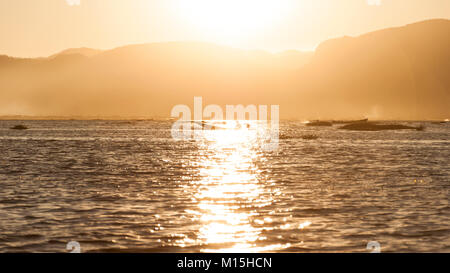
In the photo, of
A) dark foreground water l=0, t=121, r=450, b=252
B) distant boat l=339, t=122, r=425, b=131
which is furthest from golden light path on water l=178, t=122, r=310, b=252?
distant boat l=339, t=122, r=425, b=131

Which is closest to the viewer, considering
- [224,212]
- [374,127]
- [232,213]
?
[232,213]

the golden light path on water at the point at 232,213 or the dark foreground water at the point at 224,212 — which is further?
the dark foreground water at the point at 224,212

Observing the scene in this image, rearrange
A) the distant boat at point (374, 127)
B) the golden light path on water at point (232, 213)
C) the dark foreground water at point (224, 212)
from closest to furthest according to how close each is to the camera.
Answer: the golden light path on water at point (232, 213), the dark foreground water at point (224, 212), the distant boat at point (374, 127)

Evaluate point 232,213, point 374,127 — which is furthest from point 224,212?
point 374,127

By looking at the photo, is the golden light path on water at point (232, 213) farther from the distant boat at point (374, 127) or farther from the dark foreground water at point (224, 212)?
the distant boat at point (374, 127)

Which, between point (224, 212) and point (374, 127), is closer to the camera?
point (224, 212)

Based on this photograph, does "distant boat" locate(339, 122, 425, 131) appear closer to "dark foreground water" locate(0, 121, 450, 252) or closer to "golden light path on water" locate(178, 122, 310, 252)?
"dark foreground water" locate(0, 121, 450, 252)

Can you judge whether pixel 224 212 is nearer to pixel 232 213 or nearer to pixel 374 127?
pixel 232 213

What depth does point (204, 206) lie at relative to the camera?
2312 centimetres

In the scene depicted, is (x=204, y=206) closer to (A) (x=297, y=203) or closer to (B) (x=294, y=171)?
(A) (x=297, y=203)

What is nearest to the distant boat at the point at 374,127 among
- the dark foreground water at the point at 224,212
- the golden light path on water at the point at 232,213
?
the dark foreground water at the point at 224,212

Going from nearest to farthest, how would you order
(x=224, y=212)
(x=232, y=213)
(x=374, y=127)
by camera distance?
(x=232, y=213)
(x=224, y=212)
(x=374, y=127)

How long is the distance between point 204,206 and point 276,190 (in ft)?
24.0
